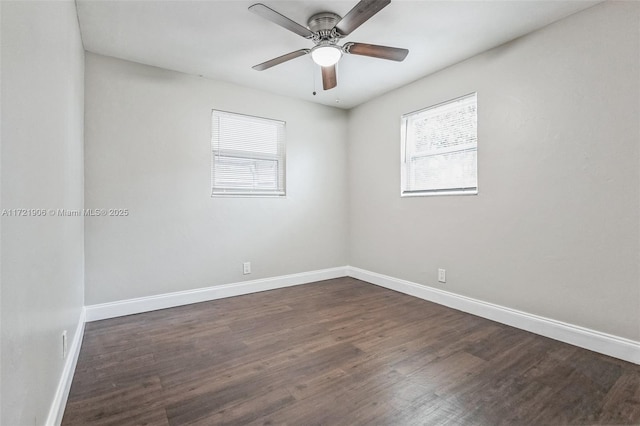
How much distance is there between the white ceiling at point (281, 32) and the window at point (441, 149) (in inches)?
18.4

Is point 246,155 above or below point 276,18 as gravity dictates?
below

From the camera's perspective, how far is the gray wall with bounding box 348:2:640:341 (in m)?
2.00

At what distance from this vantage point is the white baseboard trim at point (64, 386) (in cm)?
128

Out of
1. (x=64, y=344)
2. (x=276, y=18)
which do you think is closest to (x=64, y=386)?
(x=64, y=344)

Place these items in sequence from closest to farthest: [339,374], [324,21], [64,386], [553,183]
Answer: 1. [64,386]
2. [339,374]
3. [324,21]
4. [553,183]

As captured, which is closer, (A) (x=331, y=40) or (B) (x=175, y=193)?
(A) (x=331, y=40)

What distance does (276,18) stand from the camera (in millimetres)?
1901

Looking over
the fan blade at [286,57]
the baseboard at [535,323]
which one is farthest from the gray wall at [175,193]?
the baseboard at [535,323]

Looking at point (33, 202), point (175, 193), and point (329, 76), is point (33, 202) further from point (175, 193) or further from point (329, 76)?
point (329, 76)

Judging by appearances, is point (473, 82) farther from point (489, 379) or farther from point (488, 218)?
point (489, 379)

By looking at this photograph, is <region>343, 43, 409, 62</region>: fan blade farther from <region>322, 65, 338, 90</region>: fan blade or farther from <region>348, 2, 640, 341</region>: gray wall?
<region>348, 2, 640, 341</region>: gray wall

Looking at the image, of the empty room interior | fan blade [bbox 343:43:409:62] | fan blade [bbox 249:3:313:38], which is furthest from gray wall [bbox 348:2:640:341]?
fan blade [bbox 249:3:313:38]

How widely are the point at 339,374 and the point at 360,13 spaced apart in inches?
89.8

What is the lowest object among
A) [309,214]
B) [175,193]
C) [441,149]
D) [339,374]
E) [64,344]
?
[339,374]
